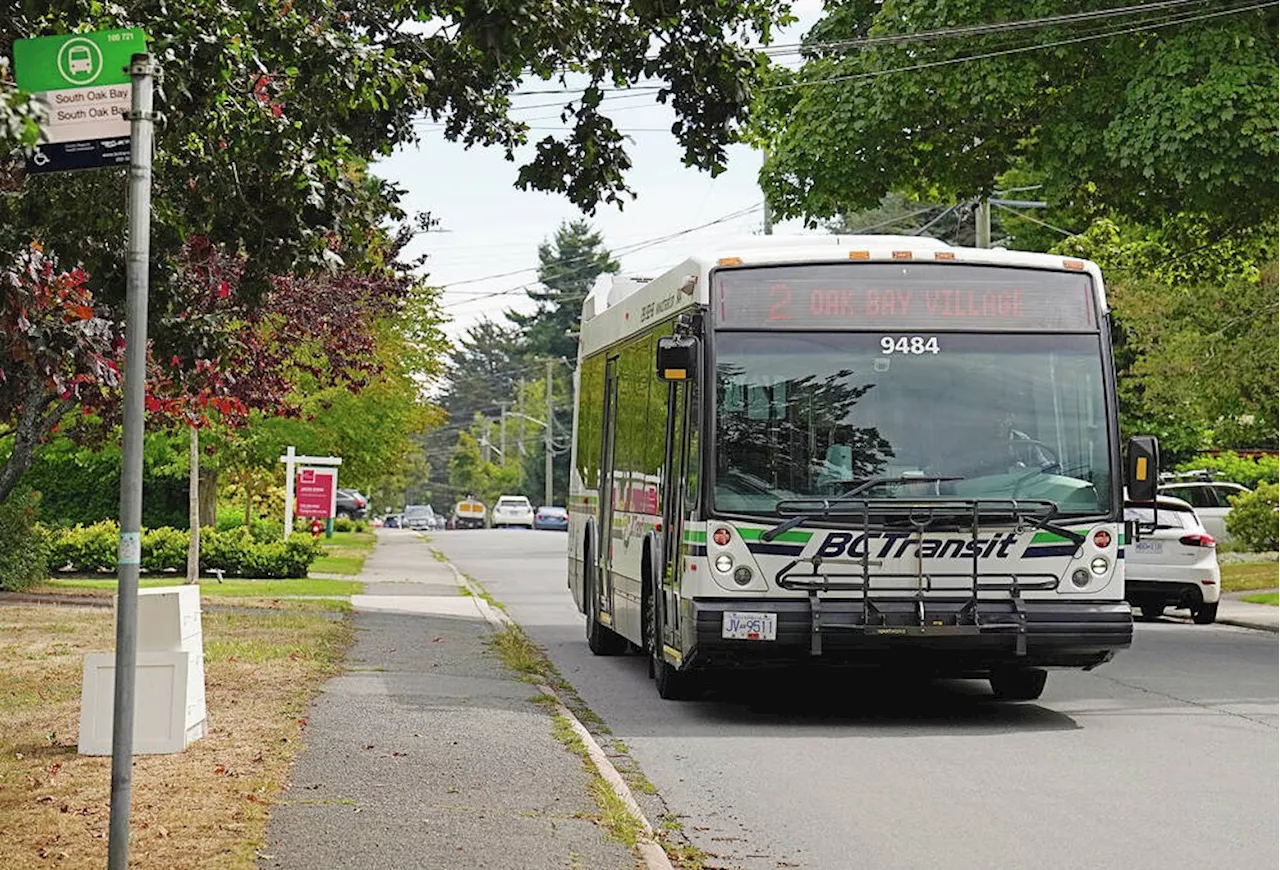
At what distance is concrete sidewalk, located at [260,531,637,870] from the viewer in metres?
7.99

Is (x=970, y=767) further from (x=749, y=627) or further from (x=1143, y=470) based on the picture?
(x=1143, y=470)

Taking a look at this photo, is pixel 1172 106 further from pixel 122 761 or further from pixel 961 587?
pixel 122 761

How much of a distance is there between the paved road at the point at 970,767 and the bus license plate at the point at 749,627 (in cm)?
64

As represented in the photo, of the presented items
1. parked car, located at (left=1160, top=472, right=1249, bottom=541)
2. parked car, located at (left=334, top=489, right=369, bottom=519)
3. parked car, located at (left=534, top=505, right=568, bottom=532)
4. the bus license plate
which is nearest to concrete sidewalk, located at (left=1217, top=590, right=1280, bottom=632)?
parked car, located at (left=1160, top=472, right=1249, bottom=541)

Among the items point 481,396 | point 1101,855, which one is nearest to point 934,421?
point 1101,855

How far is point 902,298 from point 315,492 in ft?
90.9

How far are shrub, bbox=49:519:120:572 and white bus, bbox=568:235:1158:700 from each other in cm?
2093

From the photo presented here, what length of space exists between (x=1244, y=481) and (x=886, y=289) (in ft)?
113

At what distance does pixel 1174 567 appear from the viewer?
23625 mm

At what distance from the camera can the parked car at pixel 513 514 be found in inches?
3467

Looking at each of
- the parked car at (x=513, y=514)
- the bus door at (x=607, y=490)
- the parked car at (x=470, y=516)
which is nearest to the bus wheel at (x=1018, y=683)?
the bus door at (x=607, y=490)

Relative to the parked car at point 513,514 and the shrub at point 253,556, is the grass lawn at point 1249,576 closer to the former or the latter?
the shrub at point 253,556

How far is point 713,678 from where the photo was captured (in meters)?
15.9

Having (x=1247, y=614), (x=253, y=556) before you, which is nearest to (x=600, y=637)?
(x=1247, y=614)
